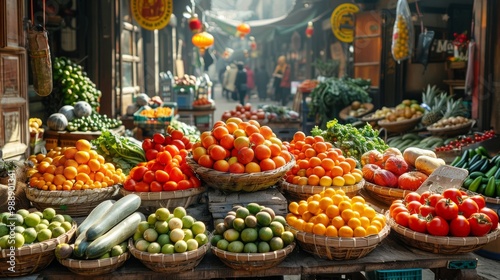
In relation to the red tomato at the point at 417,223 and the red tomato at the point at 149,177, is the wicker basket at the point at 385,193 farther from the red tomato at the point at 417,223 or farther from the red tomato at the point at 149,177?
the red tomato at the point at 149,177

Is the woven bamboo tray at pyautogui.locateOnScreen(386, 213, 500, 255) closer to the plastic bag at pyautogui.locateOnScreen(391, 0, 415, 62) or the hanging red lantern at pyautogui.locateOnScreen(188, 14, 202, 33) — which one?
the plastic bag at pyautogui.locateOnScreen(391, 0, 415, 62)

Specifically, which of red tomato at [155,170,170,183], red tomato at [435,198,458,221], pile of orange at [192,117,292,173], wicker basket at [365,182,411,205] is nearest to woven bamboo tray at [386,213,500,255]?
red tomato at [435,198,458,221]

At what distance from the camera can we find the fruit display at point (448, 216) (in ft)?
11.6

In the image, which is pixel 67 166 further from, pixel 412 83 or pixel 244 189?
pixel 412 83

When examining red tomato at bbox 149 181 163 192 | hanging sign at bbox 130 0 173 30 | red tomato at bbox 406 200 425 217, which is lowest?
red tomato at bbox 406 200 425 217

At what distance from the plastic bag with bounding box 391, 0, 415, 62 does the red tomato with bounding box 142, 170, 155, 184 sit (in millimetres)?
6868

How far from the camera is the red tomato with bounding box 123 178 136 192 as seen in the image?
4.07 meters

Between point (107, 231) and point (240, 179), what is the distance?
1.02m

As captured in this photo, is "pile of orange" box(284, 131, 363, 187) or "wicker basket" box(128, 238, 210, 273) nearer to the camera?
"wicker basket" box(128, 238, 210, 273)

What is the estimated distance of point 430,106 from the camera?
10.8 m

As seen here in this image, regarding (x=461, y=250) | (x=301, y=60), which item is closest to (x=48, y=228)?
(x=461, y=250)

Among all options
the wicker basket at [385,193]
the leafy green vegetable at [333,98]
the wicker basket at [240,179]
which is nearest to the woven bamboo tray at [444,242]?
the wicker basket at [385,193]

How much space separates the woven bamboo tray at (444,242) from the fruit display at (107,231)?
1817 millimetres

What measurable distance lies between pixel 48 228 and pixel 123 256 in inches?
21.6
